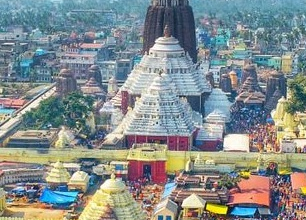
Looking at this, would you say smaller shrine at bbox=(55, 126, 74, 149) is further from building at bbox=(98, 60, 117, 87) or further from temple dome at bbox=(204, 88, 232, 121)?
building at bbox=(98, 60, 117, 87)

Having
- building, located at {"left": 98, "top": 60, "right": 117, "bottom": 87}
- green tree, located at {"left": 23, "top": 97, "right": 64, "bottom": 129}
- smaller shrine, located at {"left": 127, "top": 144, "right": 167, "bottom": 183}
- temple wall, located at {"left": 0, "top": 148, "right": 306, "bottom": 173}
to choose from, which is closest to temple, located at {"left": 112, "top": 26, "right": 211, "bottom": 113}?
green tree, located at {"left": 23, "top": 97, "right": 64, "bottom": 129}

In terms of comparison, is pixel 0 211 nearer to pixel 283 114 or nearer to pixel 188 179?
pixel 188 179

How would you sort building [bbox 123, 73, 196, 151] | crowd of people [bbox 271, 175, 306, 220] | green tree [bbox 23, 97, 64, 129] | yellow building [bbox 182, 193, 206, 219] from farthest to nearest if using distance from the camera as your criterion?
1. green tree [bbox 23, 97, 64, 129]
2. building [bbox 123, 73, 196, 151]
3. crowd of people [bbox 271, 175, 306, 220]
4. yellow building [bbox 182, 193, 206, 219]

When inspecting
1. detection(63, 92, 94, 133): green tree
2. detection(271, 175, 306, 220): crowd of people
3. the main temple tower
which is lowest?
detection(271, 175, 306, 220): crowd of people

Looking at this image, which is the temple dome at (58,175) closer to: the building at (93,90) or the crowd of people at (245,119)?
the crowd of people at (245,119)

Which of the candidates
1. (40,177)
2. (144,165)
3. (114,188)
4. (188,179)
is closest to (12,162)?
(40,177)

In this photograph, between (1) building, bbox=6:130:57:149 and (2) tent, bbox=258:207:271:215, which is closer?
(2) tent, bbox=258:207:271:215

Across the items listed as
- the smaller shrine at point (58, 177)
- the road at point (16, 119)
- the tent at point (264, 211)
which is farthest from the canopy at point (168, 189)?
the road at point (16, 119)
